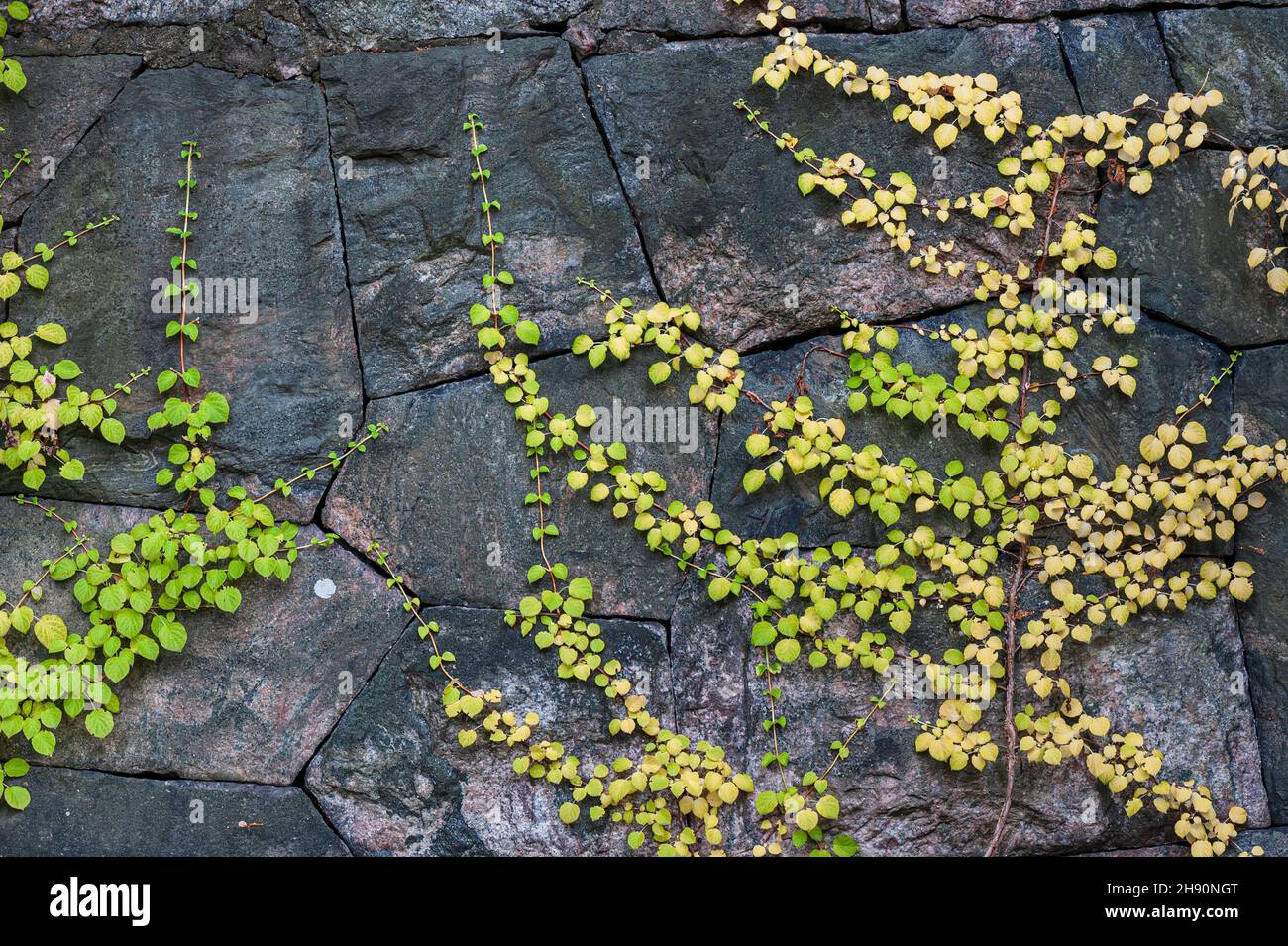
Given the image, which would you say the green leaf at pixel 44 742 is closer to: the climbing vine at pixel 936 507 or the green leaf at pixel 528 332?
the climbing vine at pixel 936 507

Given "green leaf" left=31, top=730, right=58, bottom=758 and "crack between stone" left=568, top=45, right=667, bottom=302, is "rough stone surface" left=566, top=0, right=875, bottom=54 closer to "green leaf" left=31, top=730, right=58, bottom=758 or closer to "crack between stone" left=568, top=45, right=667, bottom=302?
"crack between stone" left=568, top=45, right=667, bottom=302

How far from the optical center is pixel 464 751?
9.25 ft

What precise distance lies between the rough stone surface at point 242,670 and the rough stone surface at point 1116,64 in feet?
8.12

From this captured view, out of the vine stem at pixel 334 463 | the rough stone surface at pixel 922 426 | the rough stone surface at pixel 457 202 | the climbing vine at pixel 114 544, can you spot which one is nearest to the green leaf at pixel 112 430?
the climbing vine at pixel 114 544

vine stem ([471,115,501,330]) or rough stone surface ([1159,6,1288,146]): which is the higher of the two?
rough stone surface ([1159,6,1288,146])

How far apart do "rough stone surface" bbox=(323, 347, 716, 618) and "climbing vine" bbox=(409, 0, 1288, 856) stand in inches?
1.9

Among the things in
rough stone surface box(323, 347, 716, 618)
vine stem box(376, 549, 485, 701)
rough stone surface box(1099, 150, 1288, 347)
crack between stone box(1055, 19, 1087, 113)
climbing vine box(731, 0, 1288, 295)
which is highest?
crack between stone box(1055, 19, 1087, 113)

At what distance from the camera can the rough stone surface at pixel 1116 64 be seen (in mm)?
2904

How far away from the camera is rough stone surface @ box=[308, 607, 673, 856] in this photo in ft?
9.20

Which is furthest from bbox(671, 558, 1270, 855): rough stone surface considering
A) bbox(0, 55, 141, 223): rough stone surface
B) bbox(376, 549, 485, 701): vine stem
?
bbox(0, 55, 141, 223): rough stone surface

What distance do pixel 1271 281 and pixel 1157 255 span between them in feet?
1.01

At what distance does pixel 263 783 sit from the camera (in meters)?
2.80

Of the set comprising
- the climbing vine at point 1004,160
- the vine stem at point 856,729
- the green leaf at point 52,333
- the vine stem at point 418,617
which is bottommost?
the vine stem at point 856,729
